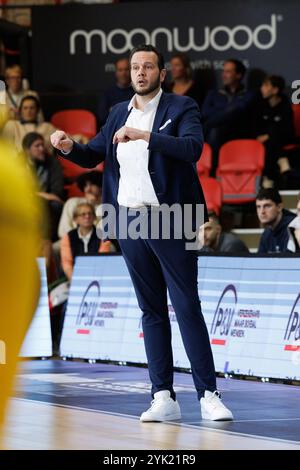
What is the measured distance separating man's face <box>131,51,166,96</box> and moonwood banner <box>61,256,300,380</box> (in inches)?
131

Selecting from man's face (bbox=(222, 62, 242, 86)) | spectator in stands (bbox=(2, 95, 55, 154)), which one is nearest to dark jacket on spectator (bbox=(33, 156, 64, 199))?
spectator in stands (bbox=(2, 95, 55, 154))

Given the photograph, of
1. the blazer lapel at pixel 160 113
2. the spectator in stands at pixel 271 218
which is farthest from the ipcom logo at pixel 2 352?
the spectator in stands at pixel 271 218

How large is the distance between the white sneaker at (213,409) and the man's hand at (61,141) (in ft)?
5.81

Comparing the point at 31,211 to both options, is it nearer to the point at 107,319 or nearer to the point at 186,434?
the point at 186,434

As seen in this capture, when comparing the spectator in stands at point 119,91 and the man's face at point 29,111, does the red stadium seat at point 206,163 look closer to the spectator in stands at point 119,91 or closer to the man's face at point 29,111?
the spectator in stands at point 119,91

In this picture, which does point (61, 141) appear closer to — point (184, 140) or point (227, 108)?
point (184, 140)

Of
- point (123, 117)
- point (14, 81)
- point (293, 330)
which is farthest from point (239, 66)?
point (123, 117)

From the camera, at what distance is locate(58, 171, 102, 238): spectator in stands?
1502 centimetres

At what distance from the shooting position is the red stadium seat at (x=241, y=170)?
15688 millimetres

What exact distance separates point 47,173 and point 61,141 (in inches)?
354

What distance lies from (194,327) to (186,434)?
2.84 feet

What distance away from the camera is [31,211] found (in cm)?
354

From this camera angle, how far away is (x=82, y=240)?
13828 mm

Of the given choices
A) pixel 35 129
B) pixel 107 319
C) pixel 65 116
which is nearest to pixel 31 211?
pixel 107 319
